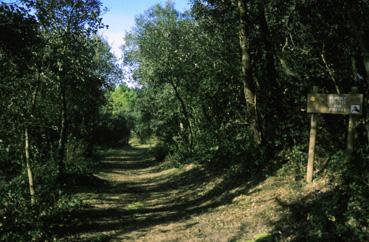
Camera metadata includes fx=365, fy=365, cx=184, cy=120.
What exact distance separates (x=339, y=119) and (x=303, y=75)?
1.82 metres

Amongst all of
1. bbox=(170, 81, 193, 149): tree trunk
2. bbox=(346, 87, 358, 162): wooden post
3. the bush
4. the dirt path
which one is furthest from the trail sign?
the bush

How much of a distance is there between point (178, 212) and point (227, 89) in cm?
764

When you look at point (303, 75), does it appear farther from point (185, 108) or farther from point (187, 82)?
point (185, 108)

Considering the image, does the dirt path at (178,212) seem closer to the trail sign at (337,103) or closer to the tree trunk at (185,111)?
the trail sign at (337,103)

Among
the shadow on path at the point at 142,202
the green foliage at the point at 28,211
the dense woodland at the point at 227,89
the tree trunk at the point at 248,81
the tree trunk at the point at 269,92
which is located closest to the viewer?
the dense woodland at the point at 227,89

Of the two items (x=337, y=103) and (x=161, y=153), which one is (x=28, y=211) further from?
(x=161, y=153)

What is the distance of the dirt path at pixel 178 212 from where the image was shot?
8203mm

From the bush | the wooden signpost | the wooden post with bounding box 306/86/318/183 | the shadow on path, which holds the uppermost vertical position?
the wooden signpost

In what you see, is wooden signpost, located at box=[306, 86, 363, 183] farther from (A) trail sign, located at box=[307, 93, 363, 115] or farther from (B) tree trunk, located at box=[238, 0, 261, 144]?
(B) tree trunk, located at box=[238, 0, 261, 144]

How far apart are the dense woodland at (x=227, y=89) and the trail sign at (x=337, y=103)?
438 millimetres

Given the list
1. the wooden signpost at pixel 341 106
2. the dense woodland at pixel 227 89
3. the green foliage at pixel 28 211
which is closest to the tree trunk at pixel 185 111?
the dense woodland at pixel 227 89

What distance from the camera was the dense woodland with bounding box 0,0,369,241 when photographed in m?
6.96

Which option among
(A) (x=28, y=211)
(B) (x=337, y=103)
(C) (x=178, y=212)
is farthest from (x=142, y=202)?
(B) (x=337, y=103)

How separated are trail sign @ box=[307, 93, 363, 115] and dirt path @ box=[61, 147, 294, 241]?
8.24 feet
